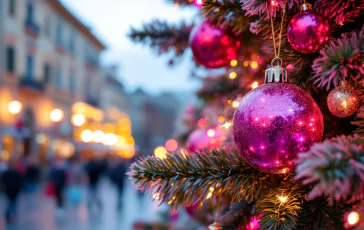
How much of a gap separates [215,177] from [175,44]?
0.96 meters

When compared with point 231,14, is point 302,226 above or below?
below

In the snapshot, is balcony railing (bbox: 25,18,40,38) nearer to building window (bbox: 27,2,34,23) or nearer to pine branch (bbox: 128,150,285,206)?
building window (bbox: 27,2,34,23)

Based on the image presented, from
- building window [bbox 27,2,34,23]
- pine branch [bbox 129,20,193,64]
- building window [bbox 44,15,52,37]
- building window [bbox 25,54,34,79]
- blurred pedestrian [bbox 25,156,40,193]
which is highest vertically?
building window [bbox 44,15,52,37]

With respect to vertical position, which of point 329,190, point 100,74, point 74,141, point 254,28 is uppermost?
point 100,74

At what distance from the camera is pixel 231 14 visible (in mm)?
1311

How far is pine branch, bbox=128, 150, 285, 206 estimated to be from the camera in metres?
1.05

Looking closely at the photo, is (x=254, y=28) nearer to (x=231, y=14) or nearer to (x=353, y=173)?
(x=231, y=14)

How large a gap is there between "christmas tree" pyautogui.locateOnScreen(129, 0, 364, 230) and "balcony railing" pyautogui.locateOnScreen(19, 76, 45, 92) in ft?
60.3

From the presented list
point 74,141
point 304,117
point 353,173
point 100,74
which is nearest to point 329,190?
point 353,173

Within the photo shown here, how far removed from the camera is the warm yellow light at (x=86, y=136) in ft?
85.5

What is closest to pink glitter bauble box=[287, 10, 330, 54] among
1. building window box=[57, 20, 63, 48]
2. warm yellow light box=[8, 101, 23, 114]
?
warm yellow light box=[8, 101, 23, 114]

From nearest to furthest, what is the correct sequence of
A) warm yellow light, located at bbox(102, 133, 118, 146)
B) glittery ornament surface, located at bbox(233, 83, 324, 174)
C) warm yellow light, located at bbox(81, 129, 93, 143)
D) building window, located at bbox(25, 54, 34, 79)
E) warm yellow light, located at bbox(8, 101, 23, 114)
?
glittery ornament surface, located at bbox(233, 83, 324, 174)
warm yellow light, located at bbox(8, 101, 23, 114)
building window, located at bbox(25, 54, 34, 79)
warm yellow light, located at bbox(81, 129, 93, 143)
warm yellow light, located at bbox(102, 133, 118, 146)

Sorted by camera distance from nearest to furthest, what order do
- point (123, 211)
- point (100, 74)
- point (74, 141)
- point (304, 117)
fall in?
1. point (304, 117)
2. point (123, 211)
3. point (74, 141)
4. point (100, 74)

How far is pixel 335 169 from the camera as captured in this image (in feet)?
2.10
